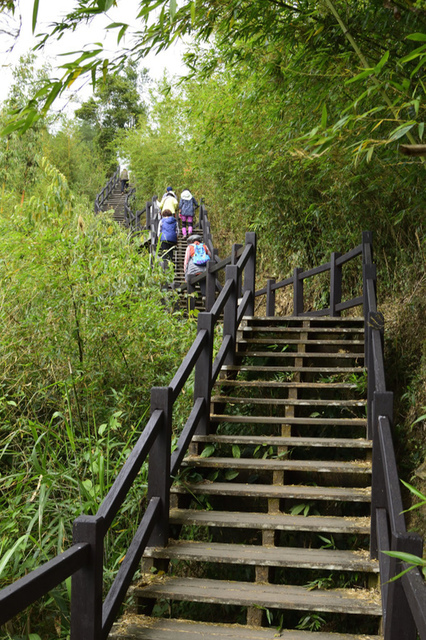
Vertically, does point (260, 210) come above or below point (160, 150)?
below

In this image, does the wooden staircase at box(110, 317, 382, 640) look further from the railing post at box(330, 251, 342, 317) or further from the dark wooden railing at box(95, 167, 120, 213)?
the dark wooden railing at box(95, 167, 120, 213)

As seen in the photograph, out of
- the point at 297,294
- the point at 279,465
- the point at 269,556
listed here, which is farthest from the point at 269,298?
the point at 269,556

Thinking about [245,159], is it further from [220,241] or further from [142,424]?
[220,241]

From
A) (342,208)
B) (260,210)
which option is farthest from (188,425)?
(260,210)

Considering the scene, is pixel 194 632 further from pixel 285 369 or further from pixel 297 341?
pixel 297 341

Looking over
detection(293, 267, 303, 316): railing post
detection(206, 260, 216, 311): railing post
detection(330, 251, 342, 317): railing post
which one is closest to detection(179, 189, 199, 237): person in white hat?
detection(206, 260, 216, 311): railing post

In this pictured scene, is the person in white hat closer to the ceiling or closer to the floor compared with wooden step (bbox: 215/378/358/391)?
closer to the ceiling

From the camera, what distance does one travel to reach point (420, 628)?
1720 millimetres

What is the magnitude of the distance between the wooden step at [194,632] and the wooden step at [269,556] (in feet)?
1.28

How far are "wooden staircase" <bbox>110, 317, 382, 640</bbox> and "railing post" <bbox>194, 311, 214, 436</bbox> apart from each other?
18cm

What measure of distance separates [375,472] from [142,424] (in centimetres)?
262

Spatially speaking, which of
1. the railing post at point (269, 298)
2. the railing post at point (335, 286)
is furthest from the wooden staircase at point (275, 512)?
the railing post at point (269, 298)

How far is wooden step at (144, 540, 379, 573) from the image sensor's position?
342 centimetres

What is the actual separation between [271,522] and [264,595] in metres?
0.60
